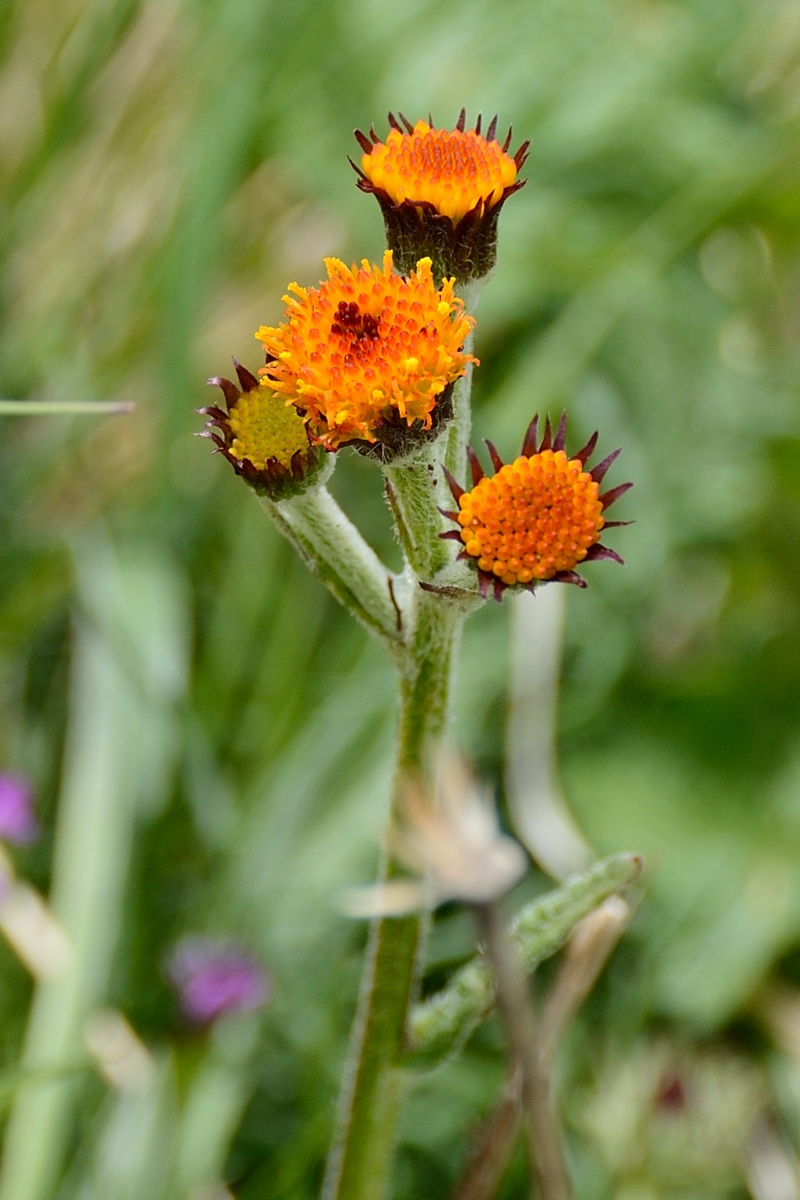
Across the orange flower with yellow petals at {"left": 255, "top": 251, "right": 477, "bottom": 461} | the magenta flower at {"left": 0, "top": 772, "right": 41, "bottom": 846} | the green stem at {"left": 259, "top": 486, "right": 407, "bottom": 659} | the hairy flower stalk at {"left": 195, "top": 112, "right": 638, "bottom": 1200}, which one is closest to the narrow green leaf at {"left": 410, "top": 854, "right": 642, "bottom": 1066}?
the hairy flower stalk at {"left": 195, "top": 112, "right": 638, "bottom": 1200}

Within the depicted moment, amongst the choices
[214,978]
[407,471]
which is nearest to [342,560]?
[407,471]

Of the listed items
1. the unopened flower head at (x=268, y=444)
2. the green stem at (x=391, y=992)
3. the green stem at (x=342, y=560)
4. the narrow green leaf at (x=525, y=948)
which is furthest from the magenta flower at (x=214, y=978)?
the unopened flower head at (x=268, y=444)

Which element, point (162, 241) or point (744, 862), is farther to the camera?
point (162, 241)

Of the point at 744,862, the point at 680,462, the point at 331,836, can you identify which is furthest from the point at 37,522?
the point at 744,862

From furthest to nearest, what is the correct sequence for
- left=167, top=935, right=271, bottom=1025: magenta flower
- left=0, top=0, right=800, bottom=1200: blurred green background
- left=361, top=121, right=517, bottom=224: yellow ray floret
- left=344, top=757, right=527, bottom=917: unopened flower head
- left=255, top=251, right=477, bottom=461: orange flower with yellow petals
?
left=0, top=0, right=800, bottom=1200: blurred green background < left=167, top=935, right=271, bottom=1025: magenta flower < left=361, top=121, right=517, bottom=224: yellow ray floret < left=255, top=251, right=477, bottom=461: orange flower with yellow petals < left=344, top=757, right=527, bottom=917: unopened flower head

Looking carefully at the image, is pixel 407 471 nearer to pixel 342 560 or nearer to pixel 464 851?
pixel 342 560

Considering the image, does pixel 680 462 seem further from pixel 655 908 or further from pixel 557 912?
pixel 557 912

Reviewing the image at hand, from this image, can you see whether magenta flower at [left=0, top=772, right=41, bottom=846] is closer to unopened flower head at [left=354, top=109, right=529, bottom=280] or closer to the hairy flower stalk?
the hairy flower stalk
